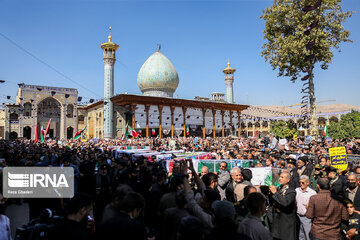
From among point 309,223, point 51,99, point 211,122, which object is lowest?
point 309,223

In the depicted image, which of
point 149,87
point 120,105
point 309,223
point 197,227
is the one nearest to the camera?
point 197,227

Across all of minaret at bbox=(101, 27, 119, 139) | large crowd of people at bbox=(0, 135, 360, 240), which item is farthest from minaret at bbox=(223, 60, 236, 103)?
large crowd of people at bbox=(0, 135, 360, 240)

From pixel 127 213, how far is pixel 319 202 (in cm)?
290

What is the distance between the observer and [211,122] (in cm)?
3925

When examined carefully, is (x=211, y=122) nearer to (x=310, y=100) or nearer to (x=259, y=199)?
(x=310, y=100)

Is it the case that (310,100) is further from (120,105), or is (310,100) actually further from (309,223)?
(120,105)

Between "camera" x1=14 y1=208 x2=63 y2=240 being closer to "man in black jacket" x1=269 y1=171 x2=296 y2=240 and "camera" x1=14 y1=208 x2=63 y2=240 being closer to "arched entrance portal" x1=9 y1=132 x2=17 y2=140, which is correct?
"man in black jacket" x1=269 y1=171 x2=296 y2=240

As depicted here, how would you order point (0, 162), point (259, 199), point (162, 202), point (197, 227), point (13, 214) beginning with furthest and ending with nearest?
point (0, 162) < point (13, 214) < point (162, 202) < point (259, 199) < point (197, 227)

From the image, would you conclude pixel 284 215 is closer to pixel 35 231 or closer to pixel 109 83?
pixel 35 231

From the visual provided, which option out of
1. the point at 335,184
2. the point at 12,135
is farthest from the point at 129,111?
the point at 335,184

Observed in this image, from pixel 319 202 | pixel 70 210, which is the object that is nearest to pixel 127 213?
pixel 70 210

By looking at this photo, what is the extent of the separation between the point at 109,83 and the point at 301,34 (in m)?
22.9

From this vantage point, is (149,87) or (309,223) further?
(149,87)

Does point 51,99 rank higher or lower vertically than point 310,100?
higher
